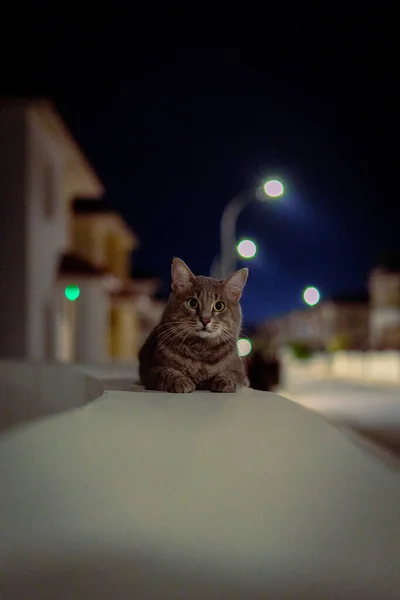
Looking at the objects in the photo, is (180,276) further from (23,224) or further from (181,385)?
(23,224)

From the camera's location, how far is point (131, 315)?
35.0 metres

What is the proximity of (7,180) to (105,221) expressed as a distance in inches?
498

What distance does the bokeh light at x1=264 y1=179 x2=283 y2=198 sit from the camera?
13539 mm

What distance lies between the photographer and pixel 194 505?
15.8 feet

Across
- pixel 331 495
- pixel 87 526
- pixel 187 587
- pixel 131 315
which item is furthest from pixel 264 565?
pixel 131 315

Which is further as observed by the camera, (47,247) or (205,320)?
(47,247)

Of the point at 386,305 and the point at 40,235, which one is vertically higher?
the point at 386,305

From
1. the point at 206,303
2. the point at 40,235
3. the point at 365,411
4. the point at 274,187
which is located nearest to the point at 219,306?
the point at 206,303

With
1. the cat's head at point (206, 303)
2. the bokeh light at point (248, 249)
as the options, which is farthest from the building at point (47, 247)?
the cat's head at point (206, 303)

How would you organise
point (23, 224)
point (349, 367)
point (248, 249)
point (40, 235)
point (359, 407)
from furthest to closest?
point (349, 367) < point (359, 407) < point (40, 235) < point (23, 224) < point (248, 249)

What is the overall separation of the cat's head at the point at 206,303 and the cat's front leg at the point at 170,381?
35 centimetres

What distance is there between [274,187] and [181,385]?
341 inches

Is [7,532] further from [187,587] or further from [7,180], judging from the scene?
[7,180]

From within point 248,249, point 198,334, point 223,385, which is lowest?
point 223,385
